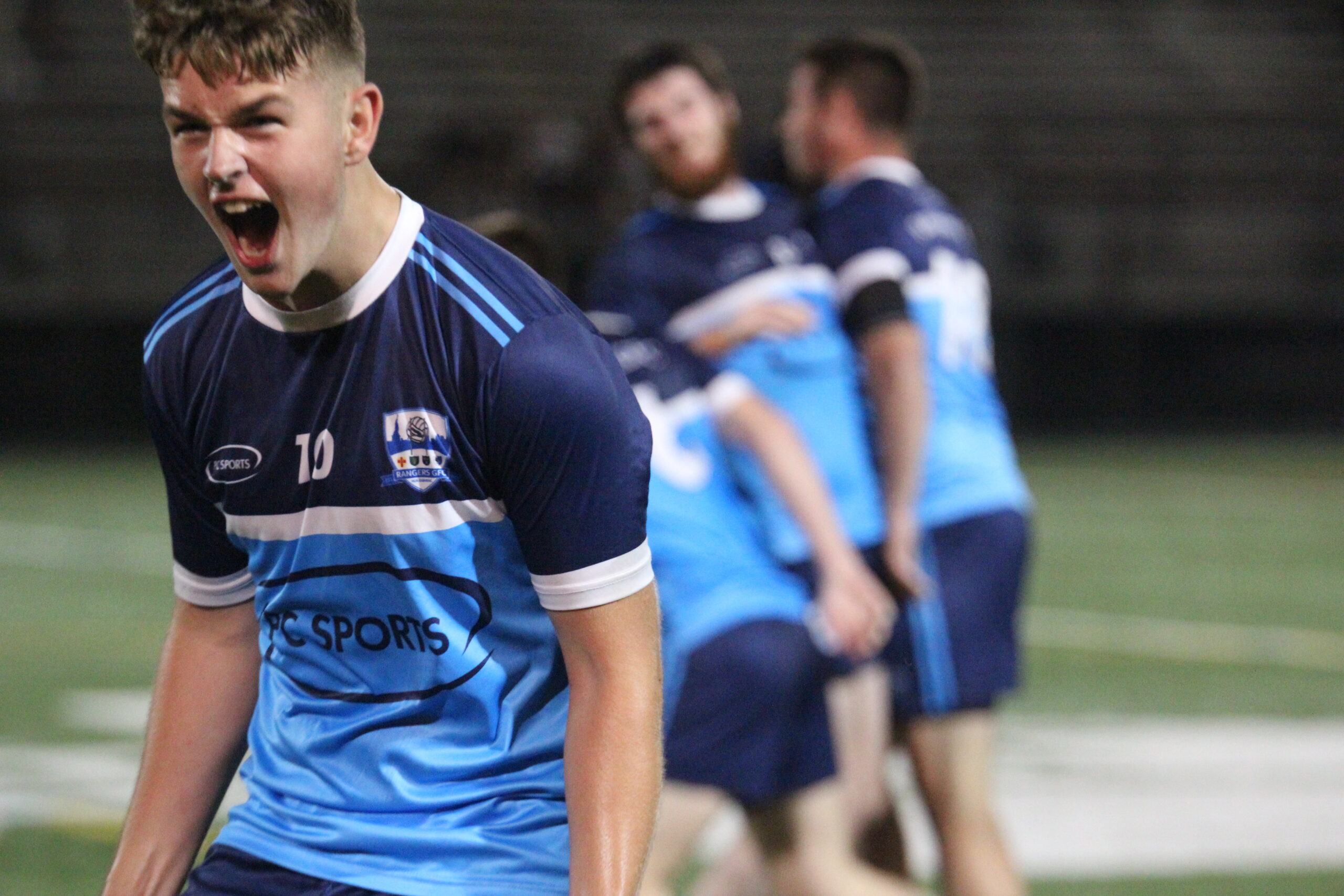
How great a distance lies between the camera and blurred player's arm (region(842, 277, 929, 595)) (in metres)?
4.67

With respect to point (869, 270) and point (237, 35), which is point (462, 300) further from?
point (869, 270)

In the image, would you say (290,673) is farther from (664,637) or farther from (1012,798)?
(1012,798)

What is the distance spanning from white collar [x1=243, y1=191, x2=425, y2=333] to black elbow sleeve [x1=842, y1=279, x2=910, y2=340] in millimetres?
2552

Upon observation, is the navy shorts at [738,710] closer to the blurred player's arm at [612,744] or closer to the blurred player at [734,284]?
the blurred player at [734,284]

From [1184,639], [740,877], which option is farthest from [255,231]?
[1184,639]

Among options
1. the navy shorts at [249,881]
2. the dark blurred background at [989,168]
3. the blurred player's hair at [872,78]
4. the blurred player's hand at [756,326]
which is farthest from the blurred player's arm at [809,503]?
the dark blurred background at [989,168]

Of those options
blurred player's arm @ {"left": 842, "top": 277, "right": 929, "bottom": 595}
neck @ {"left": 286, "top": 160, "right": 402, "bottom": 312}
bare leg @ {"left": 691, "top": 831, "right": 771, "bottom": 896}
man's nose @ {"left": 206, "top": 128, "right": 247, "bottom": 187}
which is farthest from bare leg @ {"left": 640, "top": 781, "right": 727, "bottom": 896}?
man's nose @ {"left": 206, "top": 128, "right": 247, "bottom": 187}

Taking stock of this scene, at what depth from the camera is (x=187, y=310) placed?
2.35 metres

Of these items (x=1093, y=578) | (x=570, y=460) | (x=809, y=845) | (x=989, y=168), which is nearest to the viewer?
(x=570, y=460)

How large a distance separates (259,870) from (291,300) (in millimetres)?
676

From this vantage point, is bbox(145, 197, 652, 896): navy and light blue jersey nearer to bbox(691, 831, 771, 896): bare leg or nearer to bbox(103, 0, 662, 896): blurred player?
bbox(103, 0, 662, 896): blurred player

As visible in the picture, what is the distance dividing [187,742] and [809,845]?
6.23 feet

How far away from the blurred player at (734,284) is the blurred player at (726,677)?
0.97ft

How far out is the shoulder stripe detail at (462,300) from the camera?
211cm
